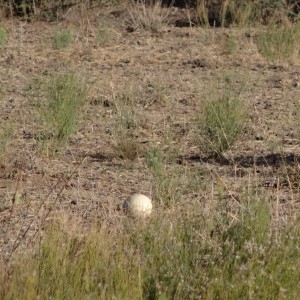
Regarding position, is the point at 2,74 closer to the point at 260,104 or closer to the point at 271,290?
the point at 260,104

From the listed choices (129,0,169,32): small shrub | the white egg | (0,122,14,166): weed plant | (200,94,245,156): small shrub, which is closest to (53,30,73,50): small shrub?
(129,0,169,32): small shrub

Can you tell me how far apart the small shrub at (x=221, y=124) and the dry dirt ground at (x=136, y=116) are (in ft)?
0.33

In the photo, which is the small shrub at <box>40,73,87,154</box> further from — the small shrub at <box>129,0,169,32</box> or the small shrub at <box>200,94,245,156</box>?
the small shrub at <box>129,0,169,32</box>

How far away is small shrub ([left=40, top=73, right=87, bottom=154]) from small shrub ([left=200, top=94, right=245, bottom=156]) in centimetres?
103

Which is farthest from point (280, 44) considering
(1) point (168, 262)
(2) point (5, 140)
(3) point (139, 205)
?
(1) point (168, 262)

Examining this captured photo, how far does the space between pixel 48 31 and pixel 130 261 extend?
953 cm

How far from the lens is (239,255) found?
15.9 feet

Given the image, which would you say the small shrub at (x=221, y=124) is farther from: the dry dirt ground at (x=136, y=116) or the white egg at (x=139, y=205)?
the white egg at (x=139, y=205)

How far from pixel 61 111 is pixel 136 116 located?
3.29 feet

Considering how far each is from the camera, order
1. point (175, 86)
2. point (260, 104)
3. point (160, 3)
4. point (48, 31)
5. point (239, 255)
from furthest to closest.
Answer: point (160, 3)
point (48, 31)
point (175, 86)
point (260, 104)
point (239, 255)

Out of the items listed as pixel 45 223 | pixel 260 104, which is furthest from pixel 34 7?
pixel 45 223

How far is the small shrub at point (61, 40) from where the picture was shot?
1244 cm

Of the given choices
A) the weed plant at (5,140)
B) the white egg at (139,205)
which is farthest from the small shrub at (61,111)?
the white egg at (139,205)

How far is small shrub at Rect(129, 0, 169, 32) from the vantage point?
45.3 feet
